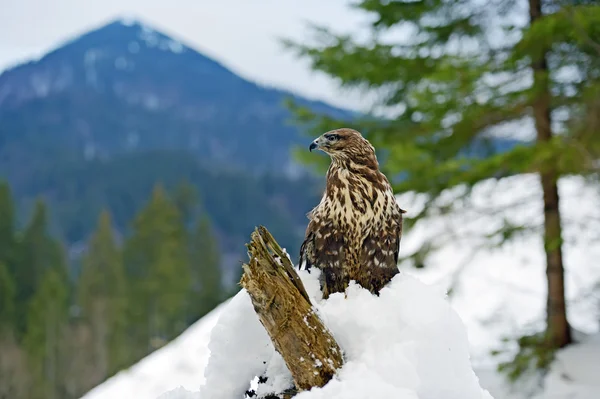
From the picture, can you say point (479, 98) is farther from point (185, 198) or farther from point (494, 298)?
point (185, 198)

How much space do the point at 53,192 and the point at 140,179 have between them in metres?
9.03

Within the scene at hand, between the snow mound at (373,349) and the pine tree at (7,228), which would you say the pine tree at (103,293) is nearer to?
the pine tree at (7,228)

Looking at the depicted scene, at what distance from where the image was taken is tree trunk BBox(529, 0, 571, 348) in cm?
522

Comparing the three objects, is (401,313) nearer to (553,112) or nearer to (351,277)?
(351,277)

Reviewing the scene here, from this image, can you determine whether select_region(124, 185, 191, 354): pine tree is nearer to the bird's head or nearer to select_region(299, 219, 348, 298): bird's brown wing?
select_region(299, 219, 348, 298): bird's brown wing

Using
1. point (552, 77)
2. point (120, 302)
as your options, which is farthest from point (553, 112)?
point (120, 302)

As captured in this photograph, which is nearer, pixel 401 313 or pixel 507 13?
pixel 401 313

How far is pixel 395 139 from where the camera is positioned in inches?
219

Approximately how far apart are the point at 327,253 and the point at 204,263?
61.1 feet

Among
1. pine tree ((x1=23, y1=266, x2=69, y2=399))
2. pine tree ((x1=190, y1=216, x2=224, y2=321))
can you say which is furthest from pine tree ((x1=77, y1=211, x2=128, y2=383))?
pine tree ((x1=190, y1=216, x2=224, y2=321))

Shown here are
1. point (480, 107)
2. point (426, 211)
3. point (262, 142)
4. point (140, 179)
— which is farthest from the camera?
point (262, 142)

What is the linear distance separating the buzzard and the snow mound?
71 mm

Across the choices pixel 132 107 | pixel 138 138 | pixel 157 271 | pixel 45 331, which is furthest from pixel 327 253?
pixel 132 107

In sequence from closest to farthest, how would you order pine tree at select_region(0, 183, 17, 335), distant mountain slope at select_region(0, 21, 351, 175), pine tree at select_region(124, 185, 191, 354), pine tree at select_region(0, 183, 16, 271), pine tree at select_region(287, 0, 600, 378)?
pine tree at select_region(287, 0, 600, 378) → pine tree at select_region(0, 183, 17, 335) → pine tree at select_region(0, 183, 16, 271) → pine tree at select_region(124, 185, 191, 354) → distant mountain slope at select_region(0, 21, 351, 175)
